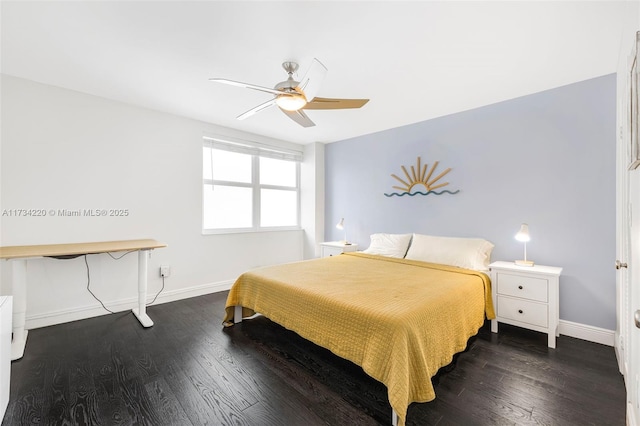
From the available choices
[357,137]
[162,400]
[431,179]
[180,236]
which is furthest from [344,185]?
[162,400]

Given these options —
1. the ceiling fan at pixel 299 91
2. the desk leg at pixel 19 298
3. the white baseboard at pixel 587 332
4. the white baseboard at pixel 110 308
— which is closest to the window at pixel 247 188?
the white baseboard at pixel 110 308

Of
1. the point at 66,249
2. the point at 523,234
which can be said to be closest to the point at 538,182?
the point at 523,234

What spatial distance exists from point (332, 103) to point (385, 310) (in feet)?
5.46

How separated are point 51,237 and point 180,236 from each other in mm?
1197

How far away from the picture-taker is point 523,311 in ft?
8.07

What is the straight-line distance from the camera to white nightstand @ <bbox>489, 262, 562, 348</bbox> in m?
2.33

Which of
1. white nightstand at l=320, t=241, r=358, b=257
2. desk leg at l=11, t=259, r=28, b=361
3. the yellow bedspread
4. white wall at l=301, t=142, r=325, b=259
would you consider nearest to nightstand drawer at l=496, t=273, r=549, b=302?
the yellow bedspread

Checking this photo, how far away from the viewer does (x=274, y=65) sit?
2.25m

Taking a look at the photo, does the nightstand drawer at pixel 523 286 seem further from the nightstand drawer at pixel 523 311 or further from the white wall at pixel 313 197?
the white wall at pixel 313 197

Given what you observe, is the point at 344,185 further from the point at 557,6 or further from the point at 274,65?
the point at 557,6

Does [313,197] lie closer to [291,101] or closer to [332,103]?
[332,103]

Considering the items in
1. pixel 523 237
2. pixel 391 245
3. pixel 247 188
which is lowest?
pixel 391 245

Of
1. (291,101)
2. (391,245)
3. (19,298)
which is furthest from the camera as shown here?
(391,245)

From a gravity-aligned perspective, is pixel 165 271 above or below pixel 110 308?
above
